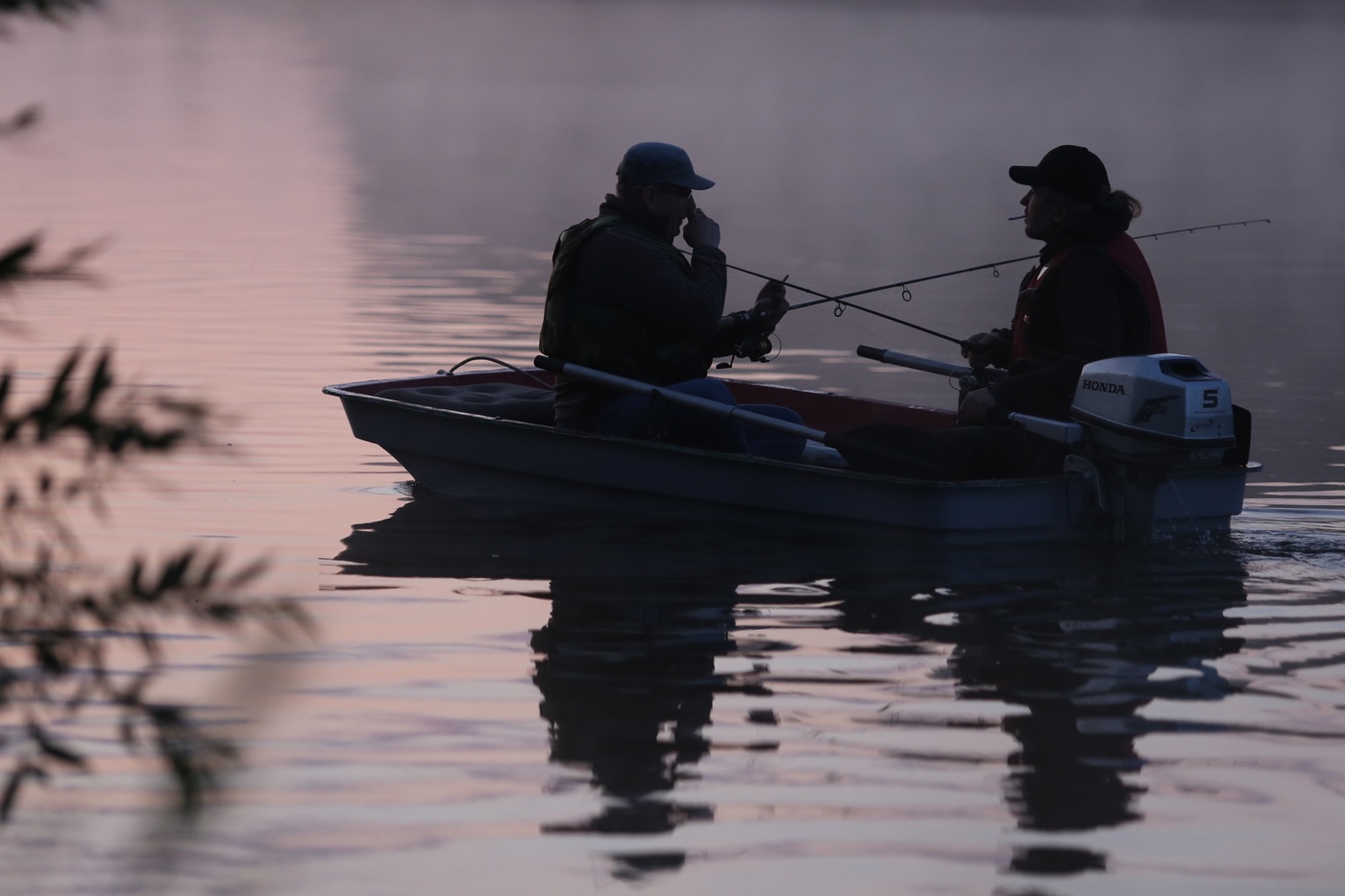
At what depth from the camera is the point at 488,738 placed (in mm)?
4500

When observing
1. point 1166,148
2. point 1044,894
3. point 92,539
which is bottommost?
point 1044,894

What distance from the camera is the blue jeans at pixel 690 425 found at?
7.21 meters

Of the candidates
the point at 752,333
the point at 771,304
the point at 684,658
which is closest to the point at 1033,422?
the point at 771,304

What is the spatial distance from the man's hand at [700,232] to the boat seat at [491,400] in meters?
1.11

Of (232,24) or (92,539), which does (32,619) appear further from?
(232,24)

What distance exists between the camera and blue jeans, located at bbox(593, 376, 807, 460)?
7.21 metres

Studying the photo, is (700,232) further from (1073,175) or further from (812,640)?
(812,640)

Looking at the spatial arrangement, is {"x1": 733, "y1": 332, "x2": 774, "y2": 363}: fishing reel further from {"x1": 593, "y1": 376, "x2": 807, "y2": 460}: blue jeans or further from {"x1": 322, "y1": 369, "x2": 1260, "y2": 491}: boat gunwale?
{"x1": 322, "y1": 369, "x2": 1260, "y2": 491}: boat gunwale

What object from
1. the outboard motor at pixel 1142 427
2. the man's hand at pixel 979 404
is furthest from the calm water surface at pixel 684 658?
the man's hand at pixel 979 404

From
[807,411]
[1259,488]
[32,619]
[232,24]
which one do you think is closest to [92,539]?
[807,411]

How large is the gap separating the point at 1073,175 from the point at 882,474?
1.26m

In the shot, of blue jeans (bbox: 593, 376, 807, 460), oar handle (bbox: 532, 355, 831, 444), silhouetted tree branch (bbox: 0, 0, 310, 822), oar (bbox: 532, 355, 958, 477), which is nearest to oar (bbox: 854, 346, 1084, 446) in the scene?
oar (bbox: 532, 355, 958, 477)

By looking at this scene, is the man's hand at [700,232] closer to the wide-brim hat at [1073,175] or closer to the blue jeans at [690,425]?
the blue jeans at [690,425]

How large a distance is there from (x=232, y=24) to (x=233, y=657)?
385 feet
